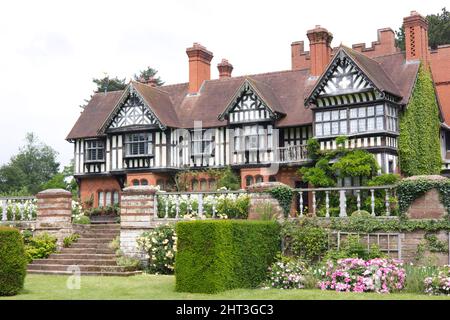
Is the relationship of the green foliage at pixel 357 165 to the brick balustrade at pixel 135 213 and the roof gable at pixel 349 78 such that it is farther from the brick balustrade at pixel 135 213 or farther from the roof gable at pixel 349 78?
the brick balustrade at pixel 135 213

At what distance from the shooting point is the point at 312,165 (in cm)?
3033

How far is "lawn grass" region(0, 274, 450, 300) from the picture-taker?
1264 cm

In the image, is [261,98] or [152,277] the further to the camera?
[261,98]

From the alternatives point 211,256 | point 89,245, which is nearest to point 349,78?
point 89,245

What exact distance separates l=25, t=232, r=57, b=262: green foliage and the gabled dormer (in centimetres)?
1413

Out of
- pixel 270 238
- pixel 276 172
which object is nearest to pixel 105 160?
pixel 276 172

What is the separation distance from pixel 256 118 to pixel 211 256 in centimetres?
1885

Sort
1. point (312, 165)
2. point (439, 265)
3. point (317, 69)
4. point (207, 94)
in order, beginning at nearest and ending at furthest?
1. point (439, 265)
2. point (312, 165)
3. point (317, 69)
4. point (207, 94)

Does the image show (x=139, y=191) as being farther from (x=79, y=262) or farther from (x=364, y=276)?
(x=364, y=276)

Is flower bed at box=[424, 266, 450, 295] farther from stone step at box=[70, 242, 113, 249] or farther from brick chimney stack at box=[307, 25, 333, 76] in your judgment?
brick chimney stack at box=[307, 25, 333, 76]

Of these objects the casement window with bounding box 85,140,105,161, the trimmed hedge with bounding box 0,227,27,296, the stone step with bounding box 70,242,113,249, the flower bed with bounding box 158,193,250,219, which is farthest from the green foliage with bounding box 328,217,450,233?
the casement window with bounding box 85,140,105,161

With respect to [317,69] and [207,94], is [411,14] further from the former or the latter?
[207,94]
